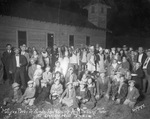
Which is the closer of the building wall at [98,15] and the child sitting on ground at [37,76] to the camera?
the child sitting on ground at [37,76]

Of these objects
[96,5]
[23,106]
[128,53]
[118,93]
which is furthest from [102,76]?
[96,5]

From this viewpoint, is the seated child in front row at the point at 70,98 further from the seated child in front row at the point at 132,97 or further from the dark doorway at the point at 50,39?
the dark doorway at the point at 50,39

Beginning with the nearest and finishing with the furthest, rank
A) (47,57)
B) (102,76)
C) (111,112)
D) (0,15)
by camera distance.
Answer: (111,112)
(102,76)
(47,57)
(0,15)

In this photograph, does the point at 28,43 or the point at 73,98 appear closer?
the point at 73,98

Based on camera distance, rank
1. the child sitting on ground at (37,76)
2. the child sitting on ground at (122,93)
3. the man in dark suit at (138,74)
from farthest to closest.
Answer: the man in dark suit at (138,74), the child sitting on ground at (37,76), the child sitting on ground at (122,93)

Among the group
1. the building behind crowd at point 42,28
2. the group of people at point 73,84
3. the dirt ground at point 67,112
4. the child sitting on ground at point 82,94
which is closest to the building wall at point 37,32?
the building behind crowd at point 42,28

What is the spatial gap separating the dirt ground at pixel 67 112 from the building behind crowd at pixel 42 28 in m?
7.84

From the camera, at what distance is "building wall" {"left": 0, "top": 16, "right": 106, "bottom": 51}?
39.0ft

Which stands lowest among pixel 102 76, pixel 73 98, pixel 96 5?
pixel 73 98

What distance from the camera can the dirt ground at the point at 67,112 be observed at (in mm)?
4805

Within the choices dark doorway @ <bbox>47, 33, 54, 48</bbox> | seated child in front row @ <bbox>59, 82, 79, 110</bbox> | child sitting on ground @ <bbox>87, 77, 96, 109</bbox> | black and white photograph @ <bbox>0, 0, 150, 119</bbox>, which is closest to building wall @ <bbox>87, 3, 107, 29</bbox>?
black and white photograph @ <bbox>0, 0, 150, 119</bbox>

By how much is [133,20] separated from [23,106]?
92.9 feet

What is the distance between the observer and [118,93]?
6094 mm

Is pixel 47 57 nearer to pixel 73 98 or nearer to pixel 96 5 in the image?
pixel 73 98
